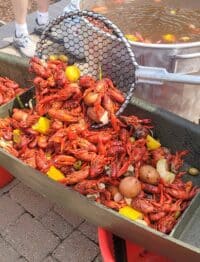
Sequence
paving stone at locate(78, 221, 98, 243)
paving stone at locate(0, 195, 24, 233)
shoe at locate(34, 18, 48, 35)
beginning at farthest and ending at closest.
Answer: shoe at locate(34, 18, 48, 35) < paving stone at locate(0, 195, 24, 233) < paving stone at locate(78, 221, 98, 243)

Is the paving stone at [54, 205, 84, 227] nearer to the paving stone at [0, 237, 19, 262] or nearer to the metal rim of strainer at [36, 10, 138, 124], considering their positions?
the paving stone at [0, 237, 19, 262]

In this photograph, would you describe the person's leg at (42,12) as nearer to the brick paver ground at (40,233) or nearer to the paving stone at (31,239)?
the brick paver ground at (40,233)

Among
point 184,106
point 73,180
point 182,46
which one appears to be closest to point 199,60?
point 182,46

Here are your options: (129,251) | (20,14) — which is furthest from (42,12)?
(129,251)

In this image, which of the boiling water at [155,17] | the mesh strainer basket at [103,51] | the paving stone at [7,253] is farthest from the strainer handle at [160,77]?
the paving stone at [7,253]

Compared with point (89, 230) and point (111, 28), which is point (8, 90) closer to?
point (111, 28)

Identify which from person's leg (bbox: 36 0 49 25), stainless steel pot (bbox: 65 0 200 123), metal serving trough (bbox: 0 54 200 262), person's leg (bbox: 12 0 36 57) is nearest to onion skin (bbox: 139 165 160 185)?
metal serving trough (bbox: 0 54 200 262)
